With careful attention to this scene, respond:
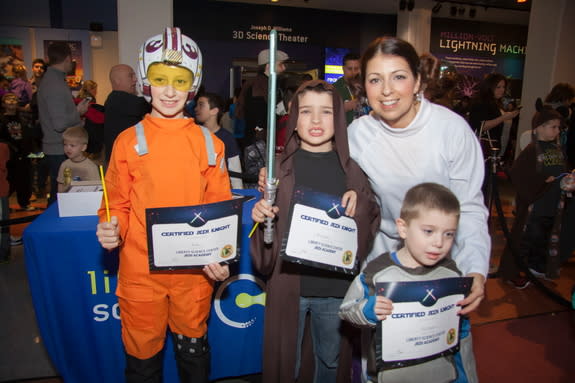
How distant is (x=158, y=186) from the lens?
1.85 meters

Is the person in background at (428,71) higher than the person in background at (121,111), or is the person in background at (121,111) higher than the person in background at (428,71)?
the person in background at (428,71)

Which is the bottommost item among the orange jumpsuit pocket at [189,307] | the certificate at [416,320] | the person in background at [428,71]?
the orange jumpsuit pocket at [189,307]

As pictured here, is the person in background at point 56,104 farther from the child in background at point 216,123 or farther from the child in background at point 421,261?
the child in background at point 421,261

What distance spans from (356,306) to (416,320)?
210 millimetres

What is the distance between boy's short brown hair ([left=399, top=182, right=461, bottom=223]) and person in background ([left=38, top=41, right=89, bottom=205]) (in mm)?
4177

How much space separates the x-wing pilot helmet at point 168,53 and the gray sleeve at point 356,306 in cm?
118

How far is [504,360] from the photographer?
3.00m

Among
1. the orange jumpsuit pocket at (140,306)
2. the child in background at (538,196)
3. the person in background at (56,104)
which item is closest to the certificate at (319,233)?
the orange jumpsuit pocket at (140,306)

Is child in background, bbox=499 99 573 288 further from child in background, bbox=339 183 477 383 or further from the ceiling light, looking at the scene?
the ceiling light

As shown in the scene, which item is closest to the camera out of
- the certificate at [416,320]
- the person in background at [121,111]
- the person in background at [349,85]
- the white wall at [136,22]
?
the certificate at [416,320]

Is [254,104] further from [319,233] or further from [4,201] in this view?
[319,233]

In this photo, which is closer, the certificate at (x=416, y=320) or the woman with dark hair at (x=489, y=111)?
the certificate at (x=416, y=320)

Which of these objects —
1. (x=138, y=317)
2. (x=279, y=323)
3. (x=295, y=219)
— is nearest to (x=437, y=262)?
(x=295, y=219)

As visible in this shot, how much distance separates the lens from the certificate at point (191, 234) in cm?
172
